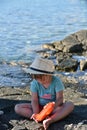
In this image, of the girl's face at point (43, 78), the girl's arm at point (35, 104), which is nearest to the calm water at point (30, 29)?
the girl's arm at point (35, 104)

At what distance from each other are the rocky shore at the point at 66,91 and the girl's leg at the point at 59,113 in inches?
4.3

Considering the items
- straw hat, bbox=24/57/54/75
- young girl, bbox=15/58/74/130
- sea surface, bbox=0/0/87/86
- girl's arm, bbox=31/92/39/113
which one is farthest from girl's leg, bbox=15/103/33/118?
sea surface, bbox=0/0/87/86

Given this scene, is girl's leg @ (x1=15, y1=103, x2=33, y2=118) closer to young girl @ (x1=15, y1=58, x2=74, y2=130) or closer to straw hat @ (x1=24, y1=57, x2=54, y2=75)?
young girl @ (x1=15, y1=58, x2=74, y2=130)

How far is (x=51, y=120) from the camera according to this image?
21.4 feet

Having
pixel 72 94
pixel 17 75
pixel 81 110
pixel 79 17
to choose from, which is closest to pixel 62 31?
pixel 79 17

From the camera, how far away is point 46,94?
269 inches

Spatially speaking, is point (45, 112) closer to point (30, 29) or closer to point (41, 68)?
point (41, 68)

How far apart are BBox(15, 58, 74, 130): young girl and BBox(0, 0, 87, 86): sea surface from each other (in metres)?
4.85

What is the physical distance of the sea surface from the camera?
13876mm

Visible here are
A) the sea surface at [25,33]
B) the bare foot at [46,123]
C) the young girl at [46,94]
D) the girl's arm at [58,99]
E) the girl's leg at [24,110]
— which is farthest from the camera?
the sea surface at [25,33]

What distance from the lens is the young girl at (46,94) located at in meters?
6.55

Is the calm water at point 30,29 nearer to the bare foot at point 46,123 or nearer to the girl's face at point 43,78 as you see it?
the girl's face at point 43,78

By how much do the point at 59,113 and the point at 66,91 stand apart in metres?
3.31

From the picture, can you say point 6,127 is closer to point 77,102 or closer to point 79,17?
point 77,102
